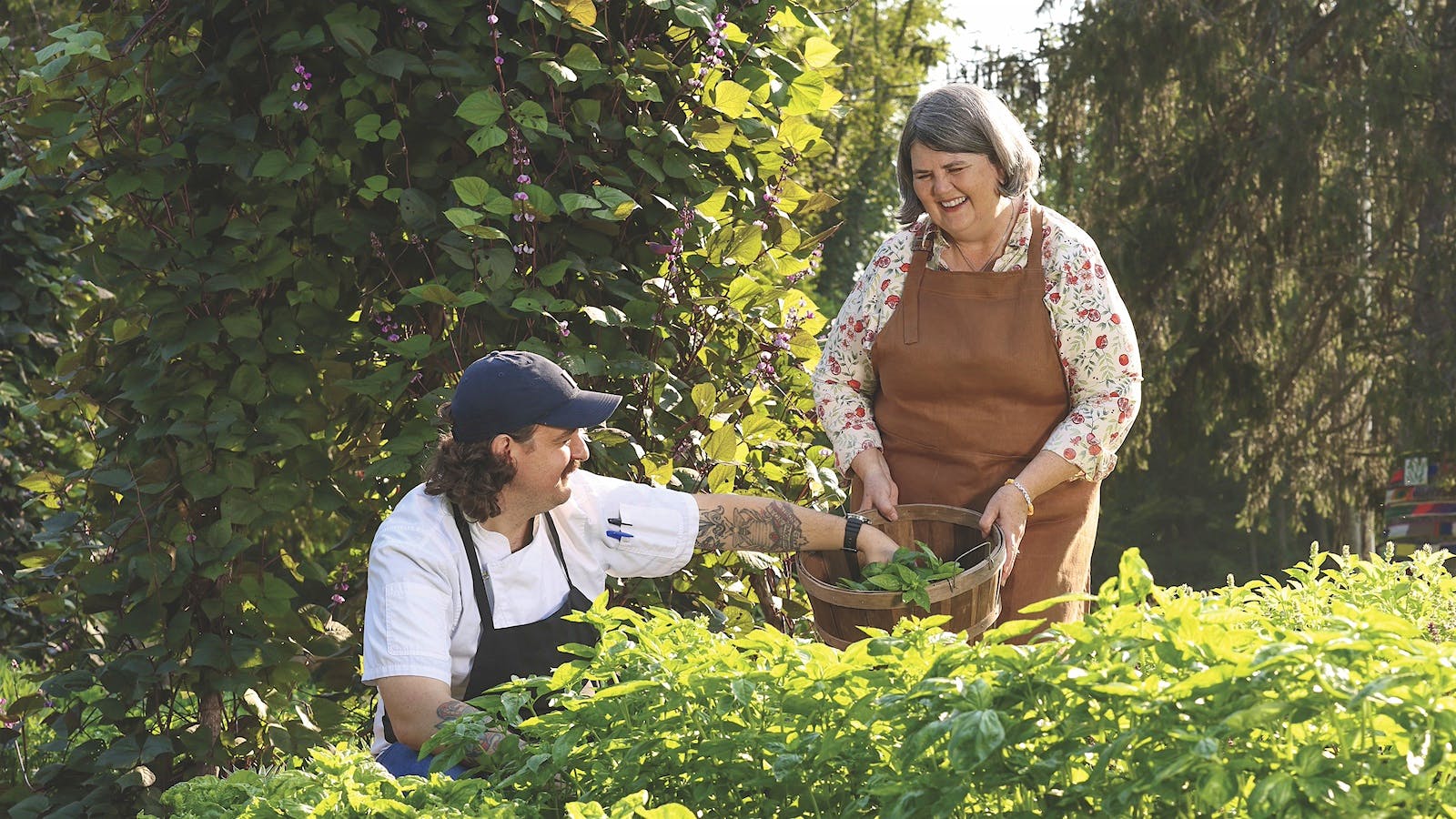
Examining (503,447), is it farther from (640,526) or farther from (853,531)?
(853,531)

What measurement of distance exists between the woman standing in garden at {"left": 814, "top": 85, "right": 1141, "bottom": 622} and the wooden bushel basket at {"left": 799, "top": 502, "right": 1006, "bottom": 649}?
0.06 metres

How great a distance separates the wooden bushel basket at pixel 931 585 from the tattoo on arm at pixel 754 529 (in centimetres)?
5

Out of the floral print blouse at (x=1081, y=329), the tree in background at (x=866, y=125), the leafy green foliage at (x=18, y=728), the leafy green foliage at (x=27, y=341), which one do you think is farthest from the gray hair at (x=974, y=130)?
the tree in background at (x=866, y=125)

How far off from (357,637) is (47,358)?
156 inches

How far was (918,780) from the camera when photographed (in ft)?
4.68

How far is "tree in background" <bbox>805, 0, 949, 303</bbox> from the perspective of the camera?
26.4 meters

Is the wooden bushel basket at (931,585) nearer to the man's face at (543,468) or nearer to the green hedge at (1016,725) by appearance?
the man's face at (543,468)

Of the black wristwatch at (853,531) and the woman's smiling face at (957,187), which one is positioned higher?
the woman's smiling face at (957,187)

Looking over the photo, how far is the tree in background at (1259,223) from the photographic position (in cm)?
1129

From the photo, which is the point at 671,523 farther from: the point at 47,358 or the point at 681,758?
the point at 47,358

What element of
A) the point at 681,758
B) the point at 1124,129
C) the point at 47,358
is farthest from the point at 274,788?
the point at 1124,129

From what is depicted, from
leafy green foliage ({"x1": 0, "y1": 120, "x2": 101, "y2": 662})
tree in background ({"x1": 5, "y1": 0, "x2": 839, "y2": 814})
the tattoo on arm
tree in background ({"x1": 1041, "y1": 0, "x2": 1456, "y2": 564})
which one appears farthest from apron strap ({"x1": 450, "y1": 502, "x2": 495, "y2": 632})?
tree in background ({"x1": 1041, "y1": 0, "x2": 1456, "y2": 564})

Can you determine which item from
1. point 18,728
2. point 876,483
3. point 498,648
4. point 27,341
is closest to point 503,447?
point 498,648

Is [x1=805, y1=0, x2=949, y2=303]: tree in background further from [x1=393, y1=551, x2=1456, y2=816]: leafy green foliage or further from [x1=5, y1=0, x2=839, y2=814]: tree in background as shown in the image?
[x1=393, y1=551, x2=1456, y2=816]: leafy green foliage
